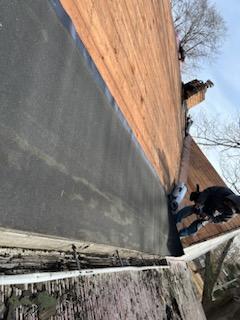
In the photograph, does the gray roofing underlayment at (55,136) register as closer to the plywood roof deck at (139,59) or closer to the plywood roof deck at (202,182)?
the plywood roof deck at (139,59)

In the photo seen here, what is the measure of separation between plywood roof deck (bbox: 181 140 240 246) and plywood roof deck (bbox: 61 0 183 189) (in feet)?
3.31

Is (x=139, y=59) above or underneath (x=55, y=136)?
above

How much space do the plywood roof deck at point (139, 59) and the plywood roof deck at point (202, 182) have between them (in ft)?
3.31

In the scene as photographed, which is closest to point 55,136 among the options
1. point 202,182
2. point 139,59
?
point 139,59

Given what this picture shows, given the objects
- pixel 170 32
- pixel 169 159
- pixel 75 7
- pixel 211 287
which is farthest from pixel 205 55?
pixel 75 7

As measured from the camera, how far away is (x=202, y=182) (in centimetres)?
864

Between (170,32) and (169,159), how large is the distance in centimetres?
247

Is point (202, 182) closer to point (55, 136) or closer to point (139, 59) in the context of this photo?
point (139, 59)

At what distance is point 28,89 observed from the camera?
1502mm

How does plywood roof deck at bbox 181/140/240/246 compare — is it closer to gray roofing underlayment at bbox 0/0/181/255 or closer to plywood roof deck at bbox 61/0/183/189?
plywood roof deck at bbox 61/0/183/189

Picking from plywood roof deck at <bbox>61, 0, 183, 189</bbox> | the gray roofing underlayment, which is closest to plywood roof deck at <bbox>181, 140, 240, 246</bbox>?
plywood roof deck at <bbox>61, 0, 183, 189</bbox>

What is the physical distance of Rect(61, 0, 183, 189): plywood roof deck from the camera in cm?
283

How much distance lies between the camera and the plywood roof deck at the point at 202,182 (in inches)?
257

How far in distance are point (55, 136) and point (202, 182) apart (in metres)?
7.26
